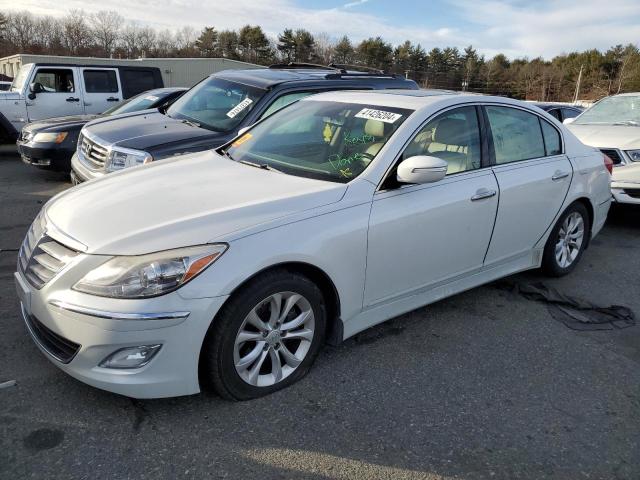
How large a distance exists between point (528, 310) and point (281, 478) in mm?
2641

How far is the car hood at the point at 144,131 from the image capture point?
207 inches

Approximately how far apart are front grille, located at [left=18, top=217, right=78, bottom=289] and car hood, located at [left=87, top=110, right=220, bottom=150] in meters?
2.40

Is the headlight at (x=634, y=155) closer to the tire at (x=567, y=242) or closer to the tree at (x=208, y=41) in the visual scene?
the tire at (x=567, y=242)

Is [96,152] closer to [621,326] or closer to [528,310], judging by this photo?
[528,310]

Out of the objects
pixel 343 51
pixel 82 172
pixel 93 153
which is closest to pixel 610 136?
pixel 93 153

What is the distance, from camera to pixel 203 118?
596cm

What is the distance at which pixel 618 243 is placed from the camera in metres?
6.05

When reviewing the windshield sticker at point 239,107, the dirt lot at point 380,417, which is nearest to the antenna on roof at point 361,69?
the windshield sticker at point 239,107

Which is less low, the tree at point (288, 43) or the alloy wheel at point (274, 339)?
the tree at point (288, 43)

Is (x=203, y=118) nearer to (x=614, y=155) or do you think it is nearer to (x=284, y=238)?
(x=284, y=238)

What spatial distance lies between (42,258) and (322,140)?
1877 mm

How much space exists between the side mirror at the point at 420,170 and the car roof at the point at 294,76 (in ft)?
10.2

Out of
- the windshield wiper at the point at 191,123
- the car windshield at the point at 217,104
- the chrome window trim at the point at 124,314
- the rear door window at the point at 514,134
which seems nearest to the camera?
the chrome window trim at the point at 124,314

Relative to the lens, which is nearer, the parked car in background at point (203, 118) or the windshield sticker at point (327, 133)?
the windshield sticker at point (327, 133)
